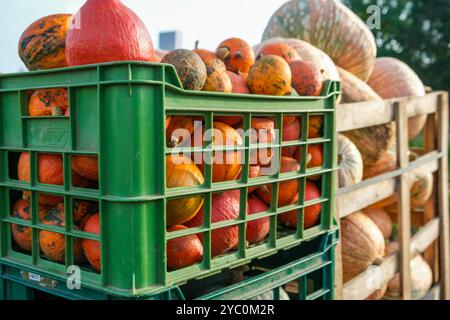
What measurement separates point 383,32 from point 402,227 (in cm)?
2065

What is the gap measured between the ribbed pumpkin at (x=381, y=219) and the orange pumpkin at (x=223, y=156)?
2.27 m

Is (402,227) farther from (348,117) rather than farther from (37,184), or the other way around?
(37,184)

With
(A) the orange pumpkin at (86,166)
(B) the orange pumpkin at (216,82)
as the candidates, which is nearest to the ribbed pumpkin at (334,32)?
(B) the orange pumpkin at (216,82)

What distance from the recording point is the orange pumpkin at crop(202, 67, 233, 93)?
2.00 m

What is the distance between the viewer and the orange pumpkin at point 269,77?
2.17 meters

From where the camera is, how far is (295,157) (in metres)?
2.39

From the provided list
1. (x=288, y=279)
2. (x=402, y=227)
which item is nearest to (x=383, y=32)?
(x=402, y=227)

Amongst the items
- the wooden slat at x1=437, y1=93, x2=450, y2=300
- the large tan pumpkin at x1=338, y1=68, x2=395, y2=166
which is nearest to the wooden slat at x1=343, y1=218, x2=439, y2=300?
the wooden slat at x1=437, y1=93, x2=450, y2=300

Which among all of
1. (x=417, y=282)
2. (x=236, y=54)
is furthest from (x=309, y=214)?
(x=417, y=282)

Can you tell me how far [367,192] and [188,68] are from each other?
1.65 metres

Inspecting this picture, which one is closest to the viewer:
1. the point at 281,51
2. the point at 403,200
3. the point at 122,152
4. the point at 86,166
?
the point at 122,152

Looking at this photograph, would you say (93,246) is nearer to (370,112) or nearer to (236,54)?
(236,54)

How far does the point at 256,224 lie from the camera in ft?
6.81

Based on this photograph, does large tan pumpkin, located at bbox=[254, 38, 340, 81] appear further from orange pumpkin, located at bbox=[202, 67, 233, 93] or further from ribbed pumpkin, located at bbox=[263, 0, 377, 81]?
orange pumpkin, located at bbox=[202, 67, 233, 93]
